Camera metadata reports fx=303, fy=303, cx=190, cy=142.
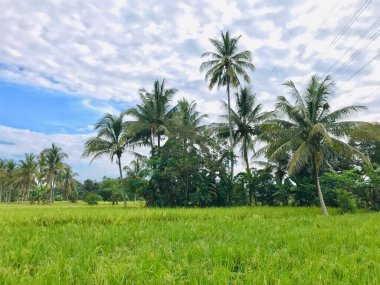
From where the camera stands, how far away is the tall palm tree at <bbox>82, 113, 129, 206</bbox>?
25641 mm

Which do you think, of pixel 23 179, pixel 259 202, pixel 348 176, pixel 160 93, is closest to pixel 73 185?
pixel 23 179

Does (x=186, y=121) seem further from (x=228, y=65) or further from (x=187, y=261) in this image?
(x=187, y=261)

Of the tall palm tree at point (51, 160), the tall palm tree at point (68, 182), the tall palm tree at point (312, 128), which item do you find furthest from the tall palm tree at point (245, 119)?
the tall palm tree at point (68, 182)

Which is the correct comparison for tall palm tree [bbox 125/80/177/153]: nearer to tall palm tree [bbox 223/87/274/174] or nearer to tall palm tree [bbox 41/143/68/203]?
tall palm tree [bbox 223/87/274/174]

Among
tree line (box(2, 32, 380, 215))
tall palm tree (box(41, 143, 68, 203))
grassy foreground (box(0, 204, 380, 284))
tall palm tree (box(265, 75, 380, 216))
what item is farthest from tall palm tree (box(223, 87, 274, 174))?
tall palm tree (box(41, 143, 68, 203))

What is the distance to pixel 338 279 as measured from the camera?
3225 millimetres

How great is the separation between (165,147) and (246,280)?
2054 centimetres

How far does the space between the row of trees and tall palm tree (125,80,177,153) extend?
20166 millimetres

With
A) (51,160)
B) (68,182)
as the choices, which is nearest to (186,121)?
(51,160)

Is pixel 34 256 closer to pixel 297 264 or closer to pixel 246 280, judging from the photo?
pixel 246 280

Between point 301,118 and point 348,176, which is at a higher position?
point 301,118

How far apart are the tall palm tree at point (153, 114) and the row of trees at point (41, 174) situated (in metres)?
20.2

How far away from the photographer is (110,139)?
26250mm

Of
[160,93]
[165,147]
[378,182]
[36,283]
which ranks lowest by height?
[36,283]
